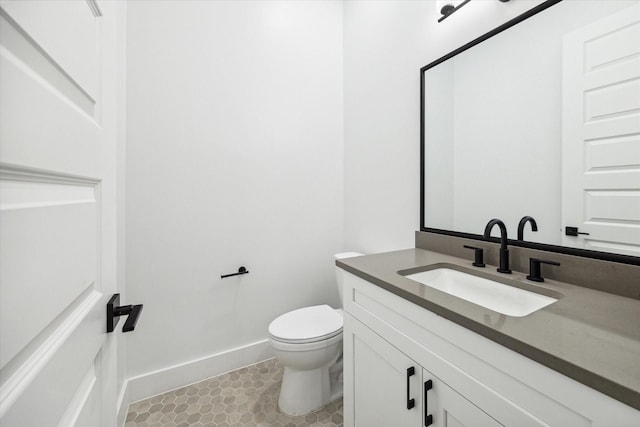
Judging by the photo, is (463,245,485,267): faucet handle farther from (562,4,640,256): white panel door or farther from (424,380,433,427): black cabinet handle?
(424,380,433,427): black cabinet handle

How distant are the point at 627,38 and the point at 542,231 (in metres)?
0.64

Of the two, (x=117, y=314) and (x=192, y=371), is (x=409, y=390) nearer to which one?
(x=117, y=314)

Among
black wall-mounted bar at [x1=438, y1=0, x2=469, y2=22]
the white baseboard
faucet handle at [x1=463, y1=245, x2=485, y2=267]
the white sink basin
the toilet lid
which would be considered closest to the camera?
the white sink basin

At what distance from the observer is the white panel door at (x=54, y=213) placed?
272 millimetres

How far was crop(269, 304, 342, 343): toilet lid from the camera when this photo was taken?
139cm

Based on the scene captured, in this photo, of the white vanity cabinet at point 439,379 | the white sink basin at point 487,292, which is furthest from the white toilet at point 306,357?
the white sink basin at point 487,292

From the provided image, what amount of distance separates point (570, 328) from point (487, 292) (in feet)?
1.37

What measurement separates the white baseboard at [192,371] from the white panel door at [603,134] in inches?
72.2

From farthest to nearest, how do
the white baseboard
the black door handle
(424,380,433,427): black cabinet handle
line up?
the white baseboard, (424,380,433,427): black cabinet handle, the black door handle

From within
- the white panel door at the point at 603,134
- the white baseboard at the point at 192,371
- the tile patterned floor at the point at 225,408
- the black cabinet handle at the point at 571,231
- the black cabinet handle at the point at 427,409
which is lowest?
the tile patterned floor at the point at 225,408

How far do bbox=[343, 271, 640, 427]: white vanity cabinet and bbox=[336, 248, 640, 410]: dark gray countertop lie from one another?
1.1 inches

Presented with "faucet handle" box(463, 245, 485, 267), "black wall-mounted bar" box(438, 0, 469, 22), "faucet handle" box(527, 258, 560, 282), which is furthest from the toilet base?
"black wall-mounted bar" box(438, 0, 469, 22)

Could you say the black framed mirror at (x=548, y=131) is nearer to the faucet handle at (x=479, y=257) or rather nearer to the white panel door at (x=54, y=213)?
the faucet handle at (x=479, y=257)

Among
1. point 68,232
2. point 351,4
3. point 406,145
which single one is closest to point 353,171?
point 406,145
